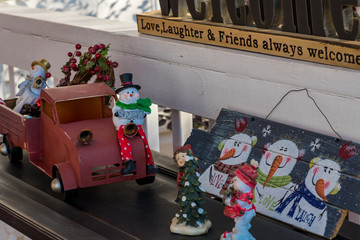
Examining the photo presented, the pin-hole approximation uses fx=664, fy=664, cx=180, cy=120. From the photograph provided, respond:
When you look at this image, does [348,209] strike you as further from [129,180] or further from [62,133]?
[62,133]

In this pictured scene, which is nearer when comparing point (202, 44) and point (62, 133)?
point (62, 133)

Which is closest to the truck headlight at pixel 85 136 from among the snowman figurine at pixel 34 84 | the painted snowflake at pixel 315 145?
the snowman figurine at pixel 34 84

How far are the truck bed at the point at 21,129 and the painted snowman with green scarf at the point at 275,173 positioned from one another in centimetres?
62

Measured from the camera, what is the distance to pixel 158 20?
191 centimetres

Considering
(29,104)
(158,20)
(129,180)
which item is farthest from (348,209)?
(29,104)

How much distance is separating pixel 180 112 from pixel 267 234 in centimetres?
68

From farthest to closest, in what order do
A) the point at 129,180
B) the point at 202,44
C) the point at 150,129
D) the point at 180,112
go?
the point at 150,129
the point at 180,112
the point at 202,44
the point at 129,180

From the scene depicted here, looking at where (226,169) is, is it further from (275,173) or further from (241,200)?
(241,200)

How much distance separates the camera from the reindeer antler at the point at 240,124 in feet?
5.37

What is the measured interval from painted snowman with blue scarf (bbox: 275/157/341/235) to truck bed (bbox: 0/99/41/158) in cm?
69

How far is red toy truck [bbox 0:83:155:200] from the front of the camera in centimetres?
155

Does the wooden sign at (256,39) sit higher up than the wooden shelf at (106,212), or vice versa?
the wooden sign at (256,39)

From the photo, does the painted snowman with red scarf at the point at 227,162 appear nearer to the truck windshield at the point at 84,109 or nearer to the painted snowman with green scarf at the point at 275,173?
the painted snowman with green scarf at the point at 275,173

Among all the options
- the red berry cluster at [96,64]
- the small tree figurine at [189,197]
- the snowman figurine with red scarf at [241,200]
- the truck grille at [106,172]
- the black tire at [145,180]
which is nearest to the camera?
the snowman figurine with red scarf at [241,200]
